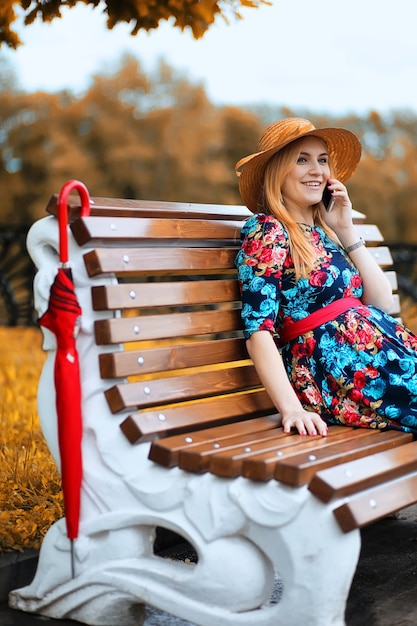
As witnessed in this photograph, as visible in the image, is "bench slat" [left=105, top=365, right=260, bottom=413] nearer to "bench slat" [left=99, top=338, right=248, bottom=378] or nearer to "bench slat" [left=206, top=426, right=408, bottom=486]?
"bench slat" [left=99, top=338, right=248, bottom=378]

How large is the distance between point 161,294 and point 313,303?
562 mm

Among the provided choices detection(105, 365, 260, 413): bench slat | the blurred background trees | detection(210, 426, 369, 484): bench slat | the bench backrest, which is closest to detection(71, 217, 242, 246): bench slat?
the bench backrest

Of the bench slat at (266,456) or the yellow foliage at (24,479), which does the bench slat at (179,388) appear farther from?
the yellow foliage at (24,479)

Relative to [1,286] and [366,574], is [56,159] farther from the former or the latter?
[366,574]

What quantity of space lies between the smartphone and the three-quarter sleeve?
347 mm

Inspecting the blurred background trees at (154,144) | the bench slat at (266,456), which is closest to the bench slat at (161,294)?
the bench slat at (266,456)

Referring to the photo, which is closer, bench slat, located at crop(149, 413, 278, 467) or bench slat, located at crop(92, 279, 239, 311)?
bench slat, located at crop(149, 413, 278, 467)

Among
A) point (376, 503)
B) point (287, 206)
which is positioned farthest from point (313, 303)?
point (376, 503)

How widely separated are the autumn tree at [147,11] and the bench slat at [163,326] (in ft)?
4.86

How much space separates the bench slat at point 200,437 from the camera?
2.65 m

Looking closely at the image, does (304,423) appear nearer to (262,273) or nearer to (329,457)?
(329,457)

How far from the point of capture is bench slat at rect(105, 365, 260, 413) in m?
2.77

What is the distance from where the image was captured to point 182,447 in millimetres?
2670

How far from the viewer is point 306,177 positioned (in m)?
3.32
